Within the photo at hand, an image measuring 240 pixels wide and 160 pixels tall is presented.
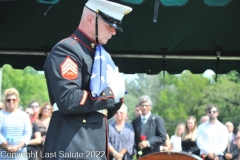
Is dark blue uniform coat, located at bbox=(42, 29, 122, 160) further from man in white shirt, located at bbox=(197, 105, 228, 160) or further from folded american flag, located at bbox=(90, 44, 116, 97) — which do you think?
man in white shirt, located at bbox=(197, 105, 228, 160)

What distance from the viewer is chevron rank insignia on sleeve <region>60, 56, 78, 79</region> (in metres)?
3.91

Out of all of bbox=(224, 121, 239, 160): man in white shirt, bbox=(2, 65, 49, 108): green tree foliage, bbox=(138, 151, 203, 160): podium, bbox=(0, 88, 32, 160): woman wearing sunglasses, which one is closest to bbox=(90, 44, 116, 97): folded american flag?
bbox=(138, 151, 203, 160): podium

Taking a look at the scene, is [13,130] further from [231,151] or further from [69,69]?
[69,69]

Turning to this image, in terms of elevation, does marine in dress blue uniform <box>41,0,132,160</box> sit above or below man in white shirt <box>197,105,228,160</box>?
above

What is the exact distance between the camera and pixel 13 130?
29.2ft

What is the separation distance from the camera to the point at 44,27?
764 cm

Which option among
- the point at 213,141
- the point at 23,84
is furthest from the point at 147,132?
the point at 23,84

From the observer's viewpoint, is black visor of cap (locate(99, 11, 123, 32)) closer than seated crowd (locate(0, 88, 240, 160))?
Yes

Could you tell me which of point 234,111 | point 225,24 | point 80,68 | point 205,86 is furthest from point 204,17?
point 205,86

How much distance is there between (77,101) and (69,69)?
240 mm

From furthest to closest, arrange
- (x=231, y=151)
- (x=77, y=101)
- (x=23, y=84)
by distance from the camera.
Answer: (x=23, y=84), (x=231, y=151), (x=77, y=101)

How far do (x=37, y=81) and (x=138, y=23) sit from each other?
47.5m

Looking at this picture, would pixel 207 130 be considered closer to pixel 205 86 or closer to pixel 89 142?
pixel 89 142

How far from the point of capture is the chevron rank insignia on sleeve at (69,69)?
391cm
